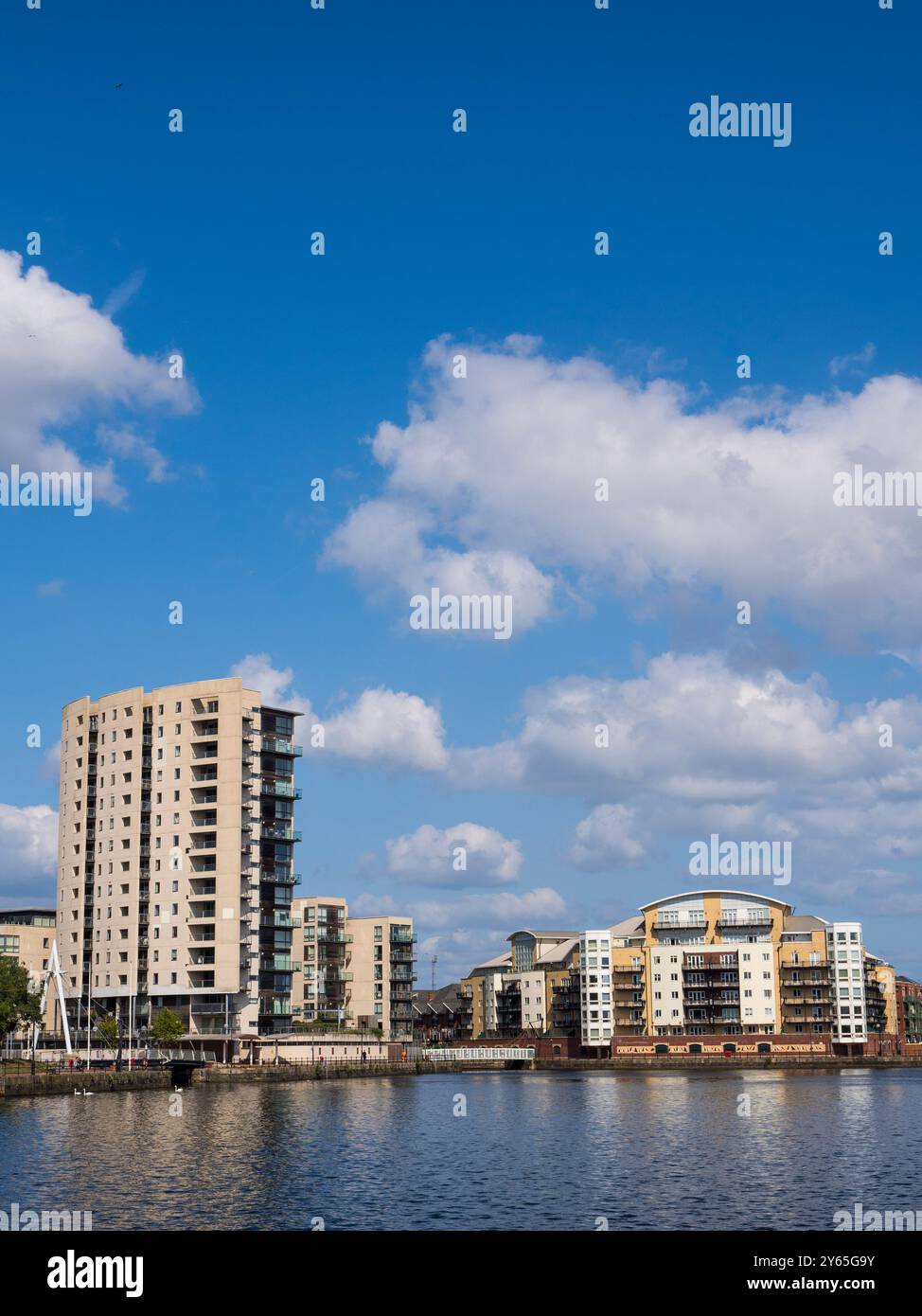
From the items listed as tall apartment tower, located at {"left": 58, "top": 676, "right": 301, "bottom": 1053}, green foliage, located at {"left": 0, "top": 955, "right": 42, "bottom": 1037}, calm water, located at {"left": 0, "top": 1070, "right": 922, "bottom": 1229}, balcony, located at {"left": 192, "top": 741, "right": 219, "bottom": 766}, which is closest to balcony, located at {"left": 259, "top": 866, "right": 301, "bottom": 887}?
tall apartment tower, located at {"left": 58, "top": 676, "right": 301, "bottom": 1053}

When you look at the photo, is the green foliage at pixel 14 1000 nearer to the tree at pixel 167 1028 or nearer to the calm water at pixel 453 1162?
the tree at pixel 167 1028

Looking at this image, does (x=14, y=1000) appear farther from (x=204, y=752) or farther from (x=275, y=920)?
(x=204, y=752)

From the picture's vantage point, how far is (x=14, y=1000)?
14538cm

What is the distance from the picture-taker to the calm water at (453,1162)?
55219mm

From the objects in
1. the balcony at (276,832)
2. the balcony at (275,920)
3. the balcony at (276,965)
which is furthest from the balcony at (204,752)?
the balcony at (276,965)

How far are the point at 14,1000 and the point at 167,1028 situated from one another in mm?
18901

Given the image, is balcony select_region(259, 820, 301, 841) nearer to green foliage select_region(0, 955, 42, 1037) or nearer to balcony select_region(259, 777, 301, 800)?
balcony select_region(259, 777, 301, 800)

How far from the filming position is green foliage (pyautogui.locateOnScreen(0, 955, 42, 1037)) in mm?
138625

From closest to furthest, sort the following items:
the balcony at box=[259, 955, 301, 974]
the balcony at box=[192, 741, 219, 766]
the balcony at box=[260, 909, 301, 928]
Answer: the balcony at box=[192, 741, 219, 766] < the balcony at box=[259, 955, 301, 974] < the balcony at box=[260, 909, 301, 928]

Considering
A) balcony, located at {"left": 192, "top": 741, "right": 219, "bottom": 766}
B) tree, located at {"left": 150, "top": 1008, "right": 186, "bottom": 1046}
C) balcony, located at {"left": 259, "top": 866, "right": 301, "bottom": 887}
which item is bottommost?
tree, located at {"left": 150, "top": 1008, "right": 186, "bottom": 1046}

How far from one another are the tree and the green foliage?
1339 cm

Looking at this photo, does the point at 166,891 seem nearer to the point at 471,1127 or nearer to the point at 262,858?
the point at 262,858

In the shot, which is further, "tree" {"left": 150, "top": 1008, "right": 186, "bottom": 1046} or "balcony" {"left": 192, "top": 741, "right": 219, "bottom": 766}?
"balcony" {"left": 192, "top": 741, "right": 219, "bottom": 766}
